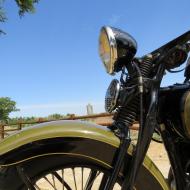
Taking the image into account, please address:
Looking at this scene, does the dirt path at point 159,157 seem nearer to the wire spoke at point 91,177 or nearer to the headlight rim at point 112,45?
the wire spoke at point 91,177

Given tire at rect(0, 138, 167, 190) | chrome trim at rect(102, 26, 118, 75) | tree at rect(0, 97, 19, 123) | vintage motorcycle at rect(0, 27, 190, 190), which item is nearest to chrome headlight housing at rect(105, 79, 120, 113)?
vintage motorcycle at rect(0, 27, 190, 190)

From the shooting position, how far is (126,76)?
2074 mm

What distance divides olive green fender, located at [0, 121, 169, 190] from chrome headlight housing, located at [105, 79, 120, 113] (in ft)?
0.45

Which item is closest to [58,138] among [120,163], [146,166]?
[120,163]

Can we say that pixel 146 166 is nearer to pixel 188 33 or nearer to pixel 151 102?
pixel 151 102

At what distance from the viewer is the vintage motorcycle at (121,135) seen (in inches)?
73.2

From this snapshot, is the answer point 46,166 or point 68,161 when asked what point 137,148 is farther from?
point 46,166

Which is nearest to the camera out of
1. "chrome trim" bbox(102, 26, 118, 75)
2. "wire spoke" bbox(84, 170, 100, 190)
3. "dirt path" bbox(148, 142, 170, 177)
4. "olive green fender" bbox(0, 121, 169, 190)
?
"olive green fender" bbox(0, 121, 169, 190)

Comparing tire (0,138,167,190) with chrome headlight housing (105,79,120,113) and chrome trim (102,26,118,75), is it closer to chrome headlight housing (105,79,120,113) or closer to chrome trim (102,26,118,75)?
chrome headlight housing (105,79,120,113)

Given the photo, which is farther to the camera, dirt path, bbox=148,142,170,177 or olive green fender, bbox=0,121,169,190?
dirt path, bbox=148,142,170,177

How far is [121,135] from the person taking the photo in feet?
6.30

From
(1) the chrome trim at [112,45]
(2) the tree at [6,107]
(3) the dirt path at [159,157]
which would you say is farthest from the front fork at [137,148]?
(2) the tree at [6,107]

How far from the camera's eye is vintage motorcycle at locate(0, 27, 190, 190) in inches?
73.2

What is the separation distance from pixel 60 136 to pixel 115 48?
1.59 feet
